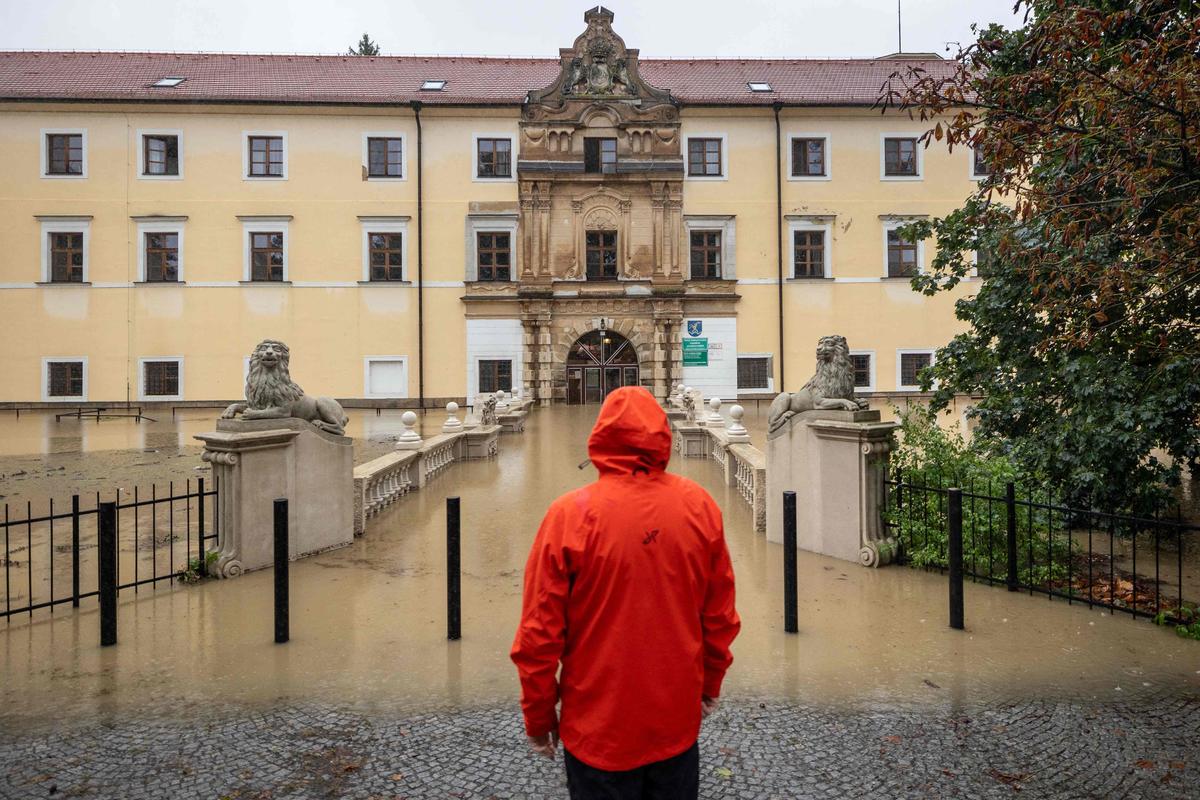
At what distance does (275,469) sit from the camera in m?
7.79

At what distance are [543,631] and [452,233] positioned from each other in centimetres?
3146

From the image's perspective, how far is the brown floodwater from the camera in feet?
15.9

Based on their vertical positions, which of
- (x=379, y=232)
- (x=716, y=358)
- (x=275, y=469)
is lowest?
(x=275, y=469)

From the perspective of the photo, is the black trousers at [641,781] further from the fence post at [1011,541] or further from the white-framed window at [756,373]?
the white-framed window at [756,373]

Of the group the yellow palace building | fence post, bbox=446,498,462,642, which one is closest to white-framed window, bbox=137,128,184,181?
the yellow palace building

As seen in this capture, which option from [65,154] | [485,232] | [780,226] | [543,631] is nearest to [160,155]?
[65,154]

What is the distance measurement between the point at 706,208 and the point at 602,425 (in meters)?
31.8

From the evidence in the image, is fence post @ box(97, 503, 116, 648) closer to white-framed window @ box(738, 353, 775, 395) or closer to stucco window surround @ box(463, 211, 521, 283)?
stucco window surround @ box(463, 211, 521, 283)

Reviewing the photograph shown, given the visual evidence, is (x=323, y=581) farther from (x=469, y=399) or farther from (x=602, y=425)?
(x=469, y=399)

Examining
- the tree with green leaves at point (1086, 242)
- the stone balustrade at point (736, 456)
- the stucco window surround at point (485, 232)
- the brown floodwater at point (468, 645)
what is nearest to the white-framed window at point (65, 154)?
the stucco window surround at point (485, 232)

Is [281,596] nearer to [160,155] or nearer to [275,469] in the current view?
[275,469]

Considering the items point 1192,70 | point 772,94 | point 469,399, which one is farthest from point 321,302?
point 1192,70

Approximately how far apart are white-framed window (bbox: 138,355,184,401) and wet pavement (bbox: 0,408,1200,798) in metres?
27.9

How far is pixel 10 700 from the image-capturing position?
186 inches
